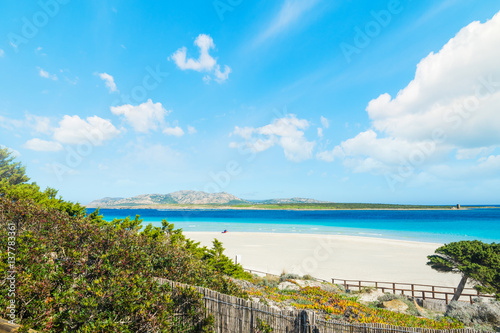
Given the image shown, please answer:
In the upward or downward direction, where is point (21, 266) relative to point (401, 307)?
upward

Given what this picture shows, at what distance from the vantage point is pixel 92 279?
16.0 feet

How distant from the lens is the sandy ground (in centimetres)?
2222

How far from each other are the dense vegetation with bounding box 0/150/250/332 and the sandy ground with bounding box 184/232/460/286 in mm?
18800

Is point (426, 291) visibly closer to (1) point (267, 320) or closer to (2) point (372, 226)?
(1) point (267, 320)

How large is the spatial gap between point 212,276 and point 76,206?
27.3 feet

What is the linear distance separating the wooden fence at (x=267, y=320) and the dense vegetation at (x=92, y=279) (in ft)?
0.79

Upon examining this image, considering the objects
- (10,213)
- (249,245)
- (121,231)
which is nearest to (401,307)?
(121,231)

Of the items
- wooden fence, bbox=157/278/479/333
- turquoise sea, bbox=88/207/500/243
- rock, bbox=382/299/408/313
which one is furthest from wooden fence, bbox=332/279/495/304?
turquoise sea, bbox=88/207/500/243

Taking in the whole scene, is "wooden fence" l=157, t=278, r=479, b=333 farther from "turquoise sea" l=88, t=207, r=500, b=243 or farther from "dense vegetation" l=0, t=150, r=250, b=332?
"turquoise sea" l=88, t=207, r=500, b=243

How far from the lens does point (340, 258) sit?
29141 millimetres

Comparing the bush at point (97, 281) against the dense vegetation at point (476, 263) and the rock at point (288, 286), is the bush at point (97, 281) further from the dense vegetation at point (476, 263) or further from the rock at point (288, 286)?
the dense vegetation at point (476, 263)

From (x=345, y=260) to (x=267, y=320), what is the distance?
1046 inches

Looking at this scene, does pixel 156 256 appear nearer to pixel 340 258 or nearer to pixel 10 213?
pixel 10 213

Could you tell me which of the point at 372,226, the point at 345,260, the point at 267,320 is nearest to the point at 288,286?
the point at 267,320
